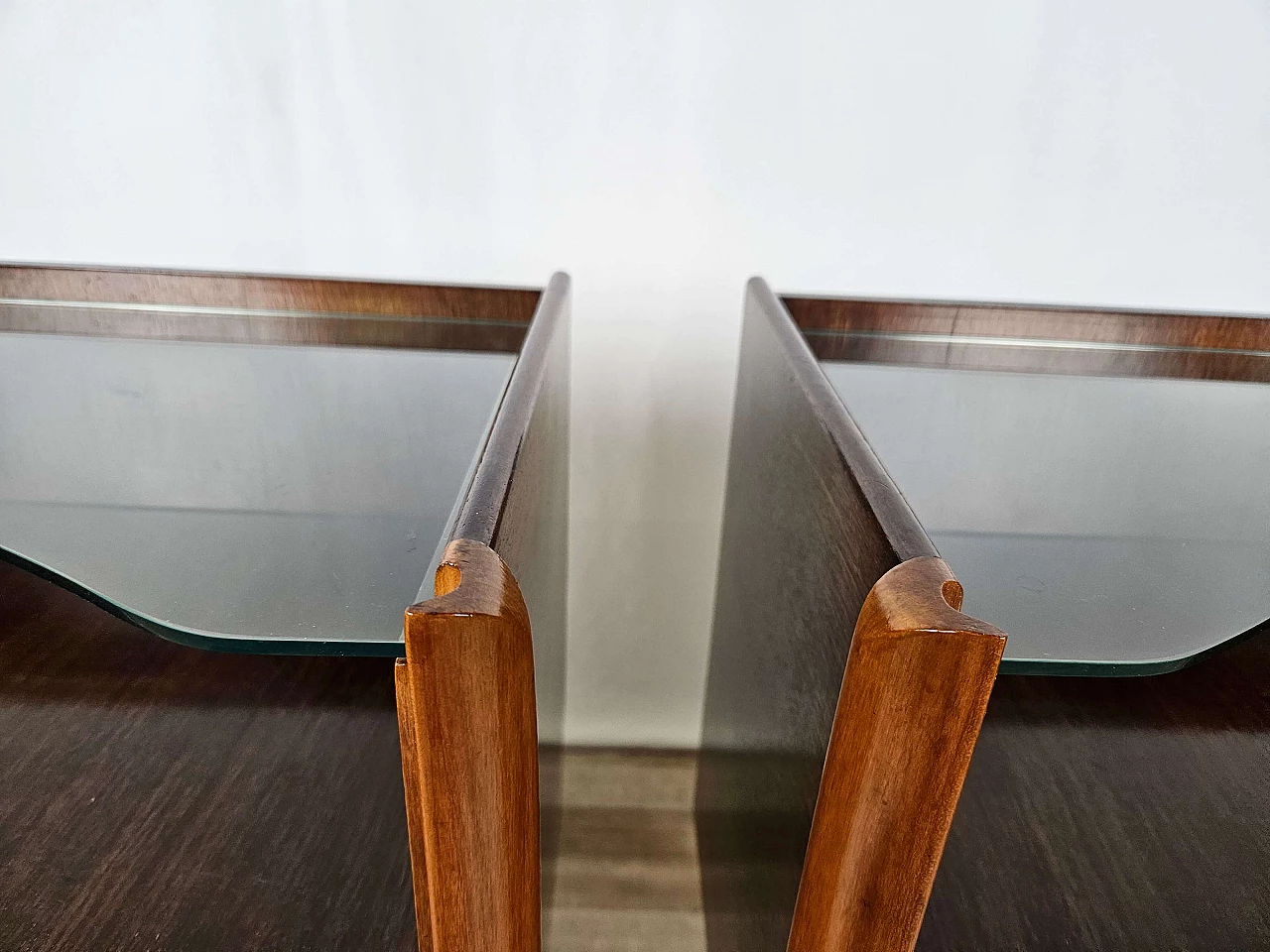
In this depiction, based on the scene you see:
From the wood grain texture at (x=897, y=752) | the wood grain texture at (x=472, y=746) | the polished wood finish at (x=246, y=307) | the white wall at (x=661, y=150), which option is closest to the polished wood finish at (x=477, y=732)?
the wood grain texture at (x=472, y=746)

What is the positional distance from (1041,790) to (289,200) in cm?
90

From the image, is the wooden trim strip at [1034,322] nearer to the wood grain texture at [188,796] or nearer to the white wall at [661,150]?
the white wall at [661,150]

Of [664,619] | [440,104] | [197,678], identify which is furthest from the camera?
[664,619]

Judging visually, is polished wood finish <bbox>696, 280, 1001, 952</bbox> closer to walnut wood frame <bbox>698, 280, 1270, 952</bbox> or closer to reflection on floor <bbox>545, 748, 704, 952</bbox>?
walnut wood frame <bbox>698, 280, 1270, 952</bbox>

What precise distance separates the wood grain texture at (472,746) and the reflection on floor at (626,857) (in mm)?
501

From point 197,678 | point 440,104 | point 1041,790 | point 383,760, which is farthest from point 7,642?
point 1041,790

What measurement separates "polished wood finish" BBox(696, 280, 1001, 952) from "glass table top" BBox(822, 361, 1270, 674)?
9 centimetres

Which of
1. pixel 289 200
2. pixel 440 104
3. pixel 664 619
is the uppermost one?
pixel 440 104

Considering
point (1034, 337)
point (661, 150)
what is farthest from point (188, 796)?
point (1034, 337)

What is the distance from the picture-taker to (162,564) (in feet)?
1.51

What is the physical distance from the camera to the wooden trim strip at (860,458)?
348mm

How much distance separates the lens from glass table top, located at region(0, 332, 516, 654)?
1.42ft

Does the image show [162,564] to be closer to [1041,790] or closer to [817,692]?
[817,692]

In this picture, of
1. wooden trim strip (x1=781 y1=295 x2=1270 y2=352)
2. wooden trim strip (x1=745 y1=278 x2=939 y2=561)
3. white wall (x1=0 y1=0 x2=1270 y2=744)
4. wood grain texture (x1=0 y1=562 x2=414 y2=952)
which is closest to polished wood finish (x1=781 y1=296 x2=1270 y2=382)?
wooden trim strip (x1=781 y1=295 x2=1270 y2=352)
